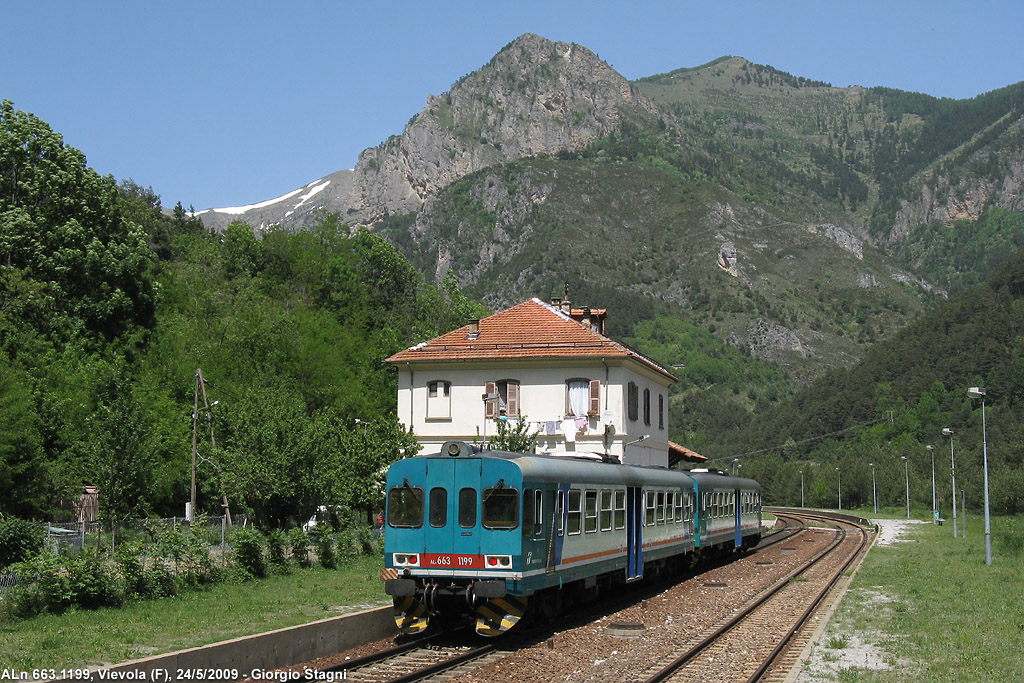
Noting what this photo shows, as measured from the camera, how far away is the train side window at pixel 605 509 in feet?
69.3

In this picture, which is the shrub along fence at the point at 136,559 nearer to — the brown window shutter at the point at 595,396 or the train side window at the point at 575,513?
the train side window at the point at 575,513

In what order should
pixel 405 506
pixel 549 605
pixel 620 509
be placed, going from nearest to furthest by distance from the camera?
pixel 405 506 → pixel 549 605 → pixel 620 509

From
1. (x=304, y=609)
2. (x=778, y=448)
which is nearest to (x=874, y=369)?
(x=778, y=448)

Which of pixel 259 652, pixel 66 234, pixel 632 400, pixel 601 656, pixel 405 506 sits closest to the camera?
pixel 259 652

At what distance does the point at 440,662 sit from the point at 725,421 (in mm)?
164839

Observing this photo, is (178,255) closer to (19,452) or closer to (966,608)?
(19,452)

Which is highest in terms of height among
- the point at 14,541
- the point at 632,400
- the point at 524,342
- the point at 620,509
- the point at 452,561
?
the point at 524,342

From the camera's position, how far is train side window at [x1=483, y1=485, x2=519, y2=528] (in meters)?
17.2

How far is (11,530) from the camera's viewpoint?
64.8 feet

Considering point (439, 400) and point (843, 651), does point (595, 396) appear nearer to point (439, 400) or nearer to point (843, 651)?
point (439, 400)

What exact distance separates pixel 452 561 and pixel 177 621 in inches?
172

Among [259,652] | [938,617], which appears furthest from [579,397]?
[259,652]

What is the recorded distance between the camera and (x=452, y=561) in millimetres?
17344

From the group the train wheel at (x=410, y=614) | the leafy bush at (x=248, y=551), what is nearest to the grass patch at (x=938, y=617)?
the train wheel at (x=410, y=614)
